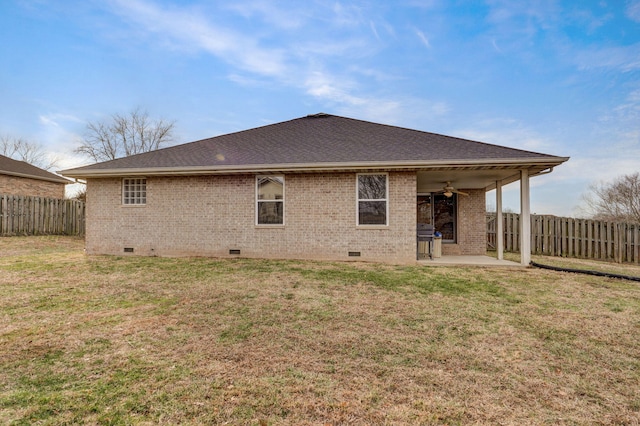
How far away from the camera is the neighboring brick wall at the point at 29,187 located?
19.3 metres

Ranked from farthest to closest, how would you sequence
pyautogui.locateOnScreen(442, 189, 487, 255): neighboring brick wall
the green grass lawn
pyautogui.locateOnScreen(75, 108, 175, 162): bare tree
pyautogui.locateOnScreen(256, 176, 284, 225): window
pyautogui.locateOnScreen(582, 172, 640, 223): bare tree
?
pyautogui.locateOnScreen(75, 108, 175, 162): bare tree < pyautogui.locateOnScreen(582, 172, 640, 223): bare tree < pyautogui.locateOnScreen(442, 189, 487, 255): neighboring brick wall < pyautogui.locateOnScreen(256, 176, 284, 225): window < the green grass lawn

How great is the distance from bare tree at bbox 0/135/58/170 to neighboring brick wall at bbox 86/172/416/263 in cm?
3239

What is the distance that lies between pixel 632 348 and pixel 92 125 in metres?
39.1

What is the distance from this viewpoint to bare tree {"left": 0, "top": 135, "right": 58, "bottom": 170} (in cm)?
3275

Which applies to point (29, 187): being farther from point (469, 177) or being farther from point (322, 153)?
point (469, 177)

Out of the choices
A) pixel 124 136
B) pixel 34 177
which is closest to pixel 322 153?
pixel 34 177

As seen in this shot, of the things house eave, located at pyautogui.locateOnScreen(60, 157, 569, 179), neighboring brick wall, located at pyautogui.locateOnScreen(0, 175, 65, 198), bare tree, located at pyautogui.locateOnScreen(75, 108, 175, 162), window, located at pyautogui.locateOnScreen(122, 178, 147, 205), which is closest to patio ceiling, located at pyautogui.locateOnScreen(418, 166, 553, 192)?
house eave, located at pyautogui.locateOnScreen(60, 157, 569, 179)

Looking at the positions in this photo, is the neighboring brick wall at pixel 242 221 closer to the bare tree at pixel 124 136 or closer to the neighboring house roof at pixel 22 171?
the neighboring house roof at pixel 22 171

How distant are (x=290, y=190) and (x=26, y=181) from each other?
21430 millimetres

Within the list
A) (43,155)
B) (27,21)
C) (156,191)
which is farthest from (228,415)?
(43,155)

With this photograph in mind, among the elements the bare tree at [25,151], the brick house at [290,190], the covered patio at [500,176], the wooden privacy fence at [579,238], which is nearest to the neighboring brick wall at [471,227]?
the brick house at [290,190]

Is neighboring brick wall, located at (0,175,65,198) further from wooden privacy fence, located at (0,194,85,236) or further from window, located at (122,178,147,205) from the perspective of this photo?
window, located at (122,178,147,205)

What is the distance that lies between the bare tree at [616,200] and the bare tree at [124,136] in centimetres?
3814

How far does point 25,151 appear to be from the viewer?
3353 centimetres
